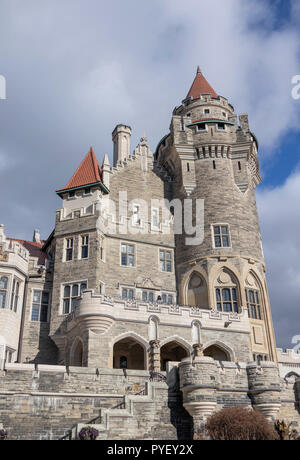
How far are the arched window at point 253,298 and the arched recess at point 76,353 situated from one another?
38.8 feet

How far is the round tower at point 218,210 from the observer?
1276 inches

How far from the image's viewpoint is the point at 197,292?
33.1 meters

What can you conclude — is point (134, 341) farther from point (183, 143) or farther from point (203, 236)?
point (183, 143)

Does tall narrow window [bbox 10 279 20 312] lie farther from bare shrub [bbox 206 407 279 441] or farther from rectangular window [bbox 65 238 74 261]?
bare shrub [bbox 206 407 279 441]

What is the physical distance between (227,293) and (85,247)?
10375mm

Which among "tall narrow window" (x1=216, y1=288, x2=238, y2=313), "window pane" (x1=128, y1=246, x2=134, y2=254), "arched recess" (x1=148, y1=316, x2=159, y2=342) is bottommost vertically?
"arched recess" (x1=148, y1=316, x2=159, y2=342)

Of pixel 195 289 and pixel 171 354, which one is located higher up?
pixel 195 289

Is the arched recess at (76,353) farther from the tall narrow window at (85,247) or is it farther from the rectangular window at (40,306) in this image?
the tall narrow window at (85,247)

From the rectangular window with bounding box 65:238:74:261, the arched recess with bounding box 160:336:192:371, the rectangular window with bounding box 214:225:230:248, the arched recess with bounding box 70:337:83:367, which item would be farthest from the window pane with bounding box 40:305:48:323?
the rectangular window with bounding box 214:225:230:248

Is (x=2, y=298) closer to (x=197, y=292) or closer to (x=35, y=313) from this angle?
(x=35, y=313)

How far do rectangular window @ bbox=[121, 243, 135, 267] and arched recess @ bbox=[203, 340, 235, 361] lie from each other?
7.98 m

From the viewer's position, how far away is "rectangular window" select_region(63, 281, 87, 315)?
29.9m

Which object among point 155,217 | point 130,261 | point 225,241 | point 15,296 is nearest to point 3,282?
point 15,296

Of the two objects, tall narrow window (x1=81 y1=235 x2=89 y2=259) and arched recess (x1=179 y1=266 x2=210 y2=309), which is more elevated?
tall narrow window (x1=81 y1=235 x2=89 y2=259)
